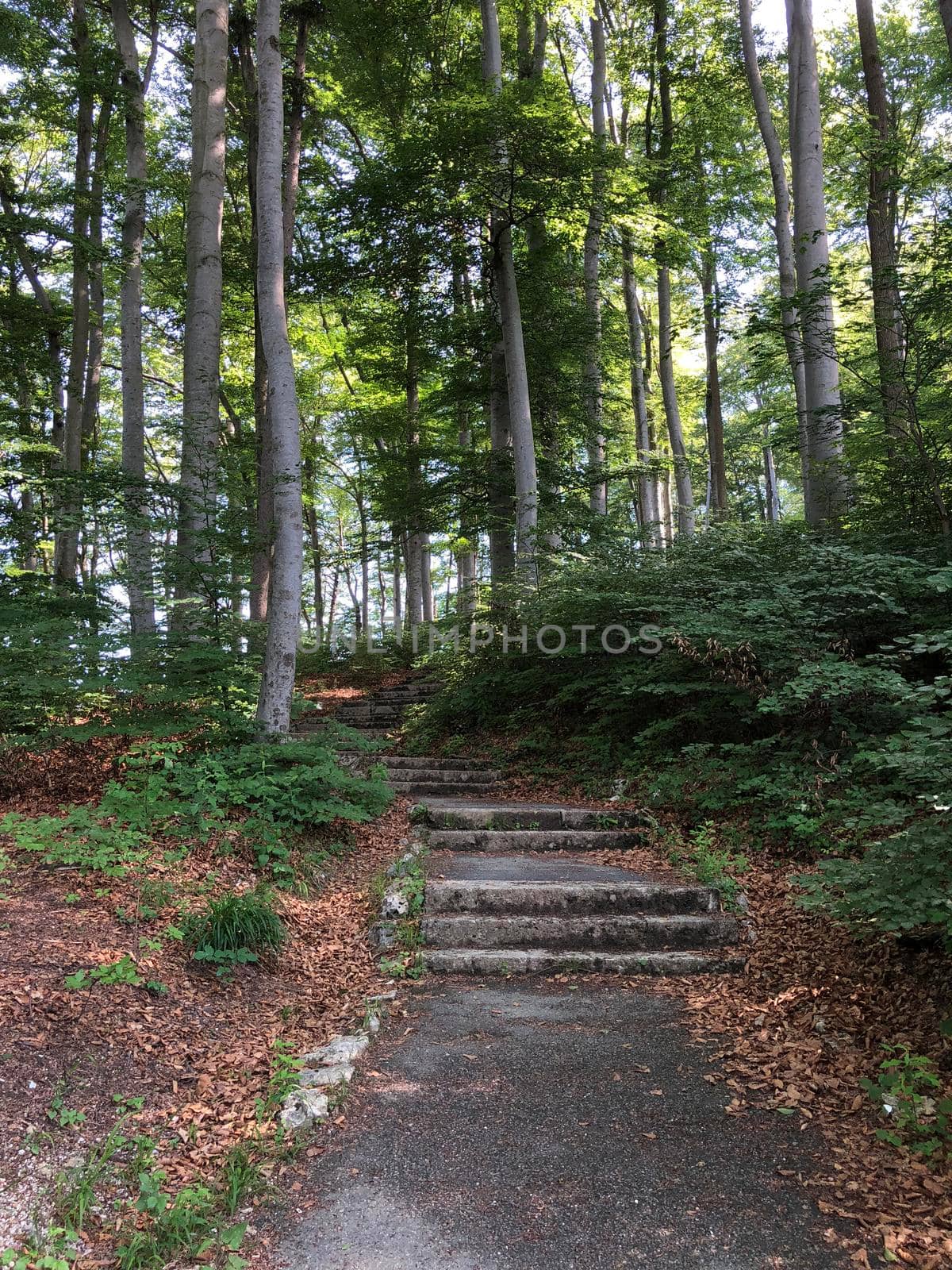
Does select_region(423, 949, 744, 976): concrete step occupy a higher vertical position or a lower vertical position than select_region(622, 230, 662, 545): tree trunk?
lower

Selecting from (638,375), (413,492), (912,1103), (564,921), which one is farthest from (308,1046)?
(638,375)

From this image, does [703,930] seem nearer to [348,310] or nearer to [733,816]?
[733,816]

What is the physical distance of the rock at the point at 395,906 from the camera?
4840 millimetres

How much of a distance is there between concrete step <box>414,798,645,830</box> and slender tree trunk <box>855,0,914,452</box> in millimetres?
4543

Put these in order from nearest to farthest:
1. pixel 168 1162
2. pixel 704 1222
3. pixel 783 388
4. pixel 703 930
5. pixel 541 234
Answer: pixel 704 1222
pixel 168 1162
pixel 703 930
pixel 541 234
pixel 783 388

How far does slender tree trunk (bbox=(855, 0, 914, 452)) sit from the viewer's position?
6816mm

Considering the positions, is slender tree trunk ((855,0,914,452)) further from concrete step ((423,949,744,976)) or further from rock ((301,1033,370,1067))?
rock ((301,1033,370,1067))

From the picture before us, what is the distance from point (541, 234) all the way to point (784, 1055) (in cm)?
1332

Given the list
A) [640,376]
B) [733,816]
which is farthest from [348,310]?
[733,816]

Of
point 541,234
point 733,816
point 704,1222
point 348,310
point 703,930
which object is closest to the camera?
point 704,1222

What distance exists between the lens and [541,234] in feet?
41.9

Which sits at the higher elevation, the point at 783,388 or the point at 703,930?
the point at 783,388

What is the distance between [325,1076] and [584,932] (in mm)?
2030

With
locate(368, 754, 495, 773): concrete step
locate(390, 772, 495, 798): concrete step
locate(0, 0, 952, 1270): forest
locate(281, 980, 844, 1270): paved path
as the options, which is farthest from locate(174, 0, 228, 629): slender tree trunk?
locate(281, 980, 844, 1270): paved path
